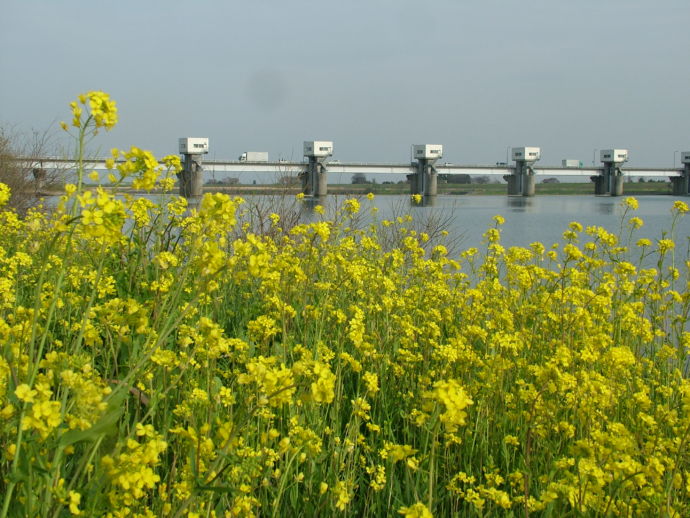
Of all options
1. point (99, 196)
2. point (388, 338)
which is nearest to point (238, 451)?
point (99, 196)

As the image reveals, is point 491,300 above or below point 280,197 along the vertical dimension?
below

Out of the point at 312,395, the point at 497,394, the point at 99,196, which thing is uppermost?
the point at 99,196

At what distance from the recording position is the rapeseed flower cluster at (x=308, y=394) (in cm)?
130

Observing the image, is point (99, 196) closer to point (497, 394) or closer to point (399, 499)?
point (399, 499)

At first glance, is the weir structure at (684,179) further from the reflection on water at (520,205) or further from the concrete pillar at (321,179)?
the concrete pillar at (321,179)

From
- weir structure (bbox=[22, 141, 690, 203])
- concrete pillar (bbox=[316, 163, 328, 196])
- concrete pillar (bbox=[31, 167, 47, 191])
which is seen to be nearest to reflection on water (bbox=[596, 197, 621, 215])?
weir structure (bbox=[22, 141, 690, 203])

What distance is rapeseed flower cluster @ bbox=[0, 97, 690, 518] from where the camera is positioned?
130cm

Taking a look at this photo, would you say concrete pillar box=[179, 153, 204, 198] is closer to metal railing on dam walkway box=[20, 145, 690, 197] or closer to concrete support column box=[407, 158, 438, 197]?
metal railing on dam walkway box=[20, 145, 690, 197]

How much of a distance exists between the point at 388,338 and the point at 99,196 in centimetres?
184

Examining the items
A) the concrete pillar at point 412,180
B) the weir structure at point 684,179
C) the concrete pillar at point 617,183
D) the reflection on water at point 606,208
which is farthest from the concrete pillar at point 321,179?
the weir structure at point 684,179

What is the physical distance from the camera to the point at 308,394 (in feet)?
4.03

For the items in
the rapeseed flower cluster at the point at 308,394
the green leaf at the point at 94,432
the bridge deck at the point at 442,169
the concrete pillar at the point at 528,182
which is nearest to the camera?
the green leaf at the point at 94,432

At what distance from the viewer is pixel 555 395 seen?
2.36 metres

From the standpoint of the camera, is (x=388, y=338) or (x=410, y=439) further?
(x=388, y=338)
